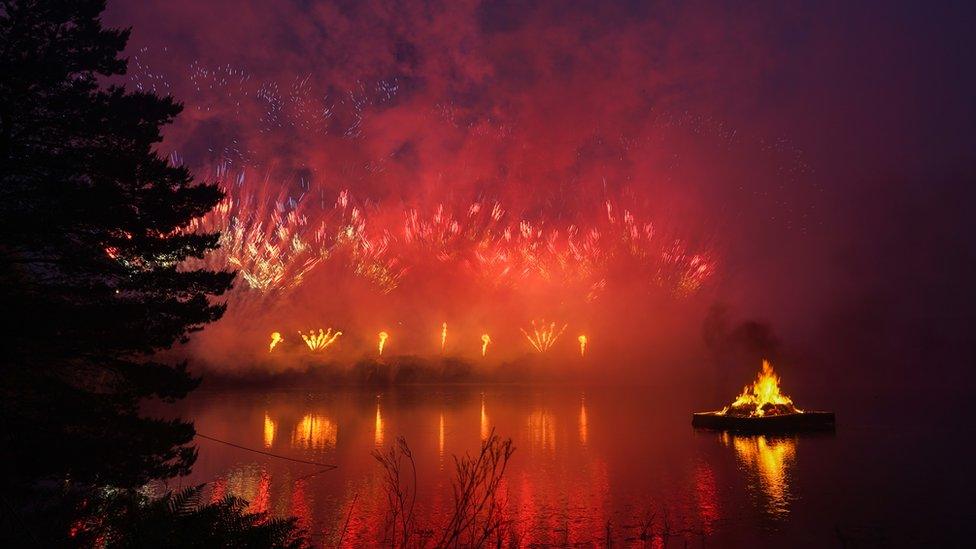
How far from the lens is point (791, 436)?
72.1 meters

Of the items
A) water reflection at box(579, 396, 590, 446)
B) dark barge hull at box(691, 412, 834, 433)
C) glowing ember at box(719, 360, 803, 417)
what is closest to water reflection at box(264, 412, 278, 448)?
water reflection at box(579, 396, 590, 446)

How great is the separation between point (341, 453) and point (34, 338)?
1666 inches

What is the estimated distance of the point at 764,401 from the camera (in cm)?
7600

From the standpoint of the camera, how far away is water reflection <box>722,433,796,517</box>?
38.5 metres

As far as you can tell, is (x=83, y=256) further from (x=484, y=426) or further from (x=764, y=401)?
(x=764, y=401)

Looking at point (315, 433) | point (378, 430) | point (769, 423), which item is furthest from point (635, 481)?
point (315, 433)

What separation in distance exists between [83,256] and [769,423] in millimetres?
71771

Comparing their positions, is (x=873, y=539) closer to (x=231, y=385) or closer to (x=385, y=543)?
(x=385, y=543)

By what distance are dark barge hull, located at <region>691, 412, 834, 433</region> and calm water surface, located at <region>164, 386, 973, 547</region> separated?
1797 mm

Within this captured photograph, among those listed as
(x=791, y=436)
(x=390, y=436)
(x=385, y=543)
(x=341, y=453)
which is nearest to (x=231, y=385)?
(x=390, y=436)

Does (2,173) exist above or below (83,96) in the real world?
below

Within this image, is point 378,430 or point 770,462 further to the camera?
point 378,430

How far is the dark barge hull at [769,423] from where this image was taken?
71.9 metres

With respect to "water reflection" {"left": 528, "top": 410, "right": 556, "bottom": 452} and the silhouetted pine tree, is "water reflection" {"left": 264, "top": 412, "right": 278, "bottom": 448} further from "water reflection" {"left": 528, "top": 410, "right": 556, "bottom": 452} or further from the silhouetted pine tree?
the silhouetted pine tree
